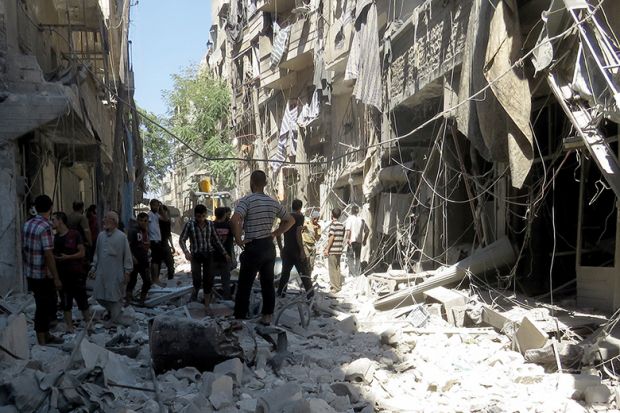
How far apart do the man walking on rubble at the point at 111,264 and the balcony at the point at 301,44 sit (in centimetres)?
1589

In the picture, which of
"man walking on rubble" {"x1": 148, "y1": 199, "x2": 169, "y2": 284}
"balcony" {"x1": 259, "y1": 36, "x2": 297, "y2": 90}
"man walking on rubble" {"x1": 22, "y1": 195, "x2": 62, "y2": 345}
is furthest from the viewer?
"balcony" {"x1": 259, "y1": 36, "x2": 297, "y2": 90}

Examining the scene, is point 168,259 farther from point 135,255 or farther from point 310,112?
point 310,112

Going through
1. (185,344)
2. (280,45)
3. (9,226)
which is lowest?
(185,344)

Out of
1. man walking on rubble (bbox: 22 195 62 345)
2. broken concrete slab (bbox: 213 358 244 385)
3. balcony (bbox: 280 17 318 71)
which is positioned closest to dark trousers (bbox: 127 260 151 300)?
man walking on rubble (bbox: 22 195 62 345)

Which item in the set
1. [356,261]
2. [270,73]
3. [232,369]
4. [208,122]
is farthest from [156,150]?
[232,369]

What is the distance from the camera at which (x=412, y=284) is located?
31.4ft

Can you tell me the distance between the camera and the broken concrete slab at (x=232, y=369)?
4652 mm

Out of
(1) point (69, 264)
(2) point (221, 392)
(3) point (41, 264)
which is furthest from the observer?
(1) point (69, 264)

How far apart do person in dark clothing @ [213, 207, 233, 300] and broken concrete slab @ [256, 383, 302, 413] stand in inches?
167

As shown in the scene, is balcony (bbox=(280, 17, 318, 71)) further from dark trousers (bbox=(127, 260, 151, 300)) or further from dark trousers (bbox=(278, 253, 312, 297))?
dark trousers (bbox=(127, 260, 151, 300))

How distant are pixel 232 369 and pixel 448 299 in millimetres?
4221

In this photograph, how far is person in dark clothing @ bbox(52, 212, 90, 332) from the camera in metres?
6.67

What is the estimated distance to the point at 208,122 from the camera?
35156mm

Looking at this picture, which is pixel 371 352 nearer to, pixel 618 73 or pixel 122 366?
pixel 122 366
